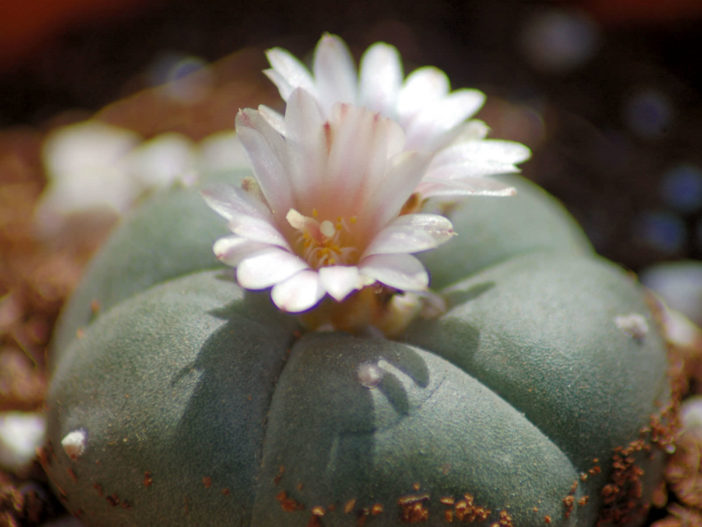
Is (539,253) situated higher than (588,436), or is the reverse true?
(539,253)

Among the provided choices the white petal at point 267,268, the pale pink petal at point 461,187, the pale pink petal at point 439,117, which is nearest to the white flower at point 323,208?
the white petal at point 267,268

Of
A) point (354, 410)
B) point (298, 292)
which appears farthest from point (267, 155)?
point (354, 410)

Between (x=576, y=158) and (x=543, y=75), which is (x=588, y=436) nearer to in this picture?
(x=576, y=158)

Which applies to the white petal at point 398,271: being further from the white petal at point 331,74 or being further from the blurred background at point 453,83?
the blurred background at point 453,83

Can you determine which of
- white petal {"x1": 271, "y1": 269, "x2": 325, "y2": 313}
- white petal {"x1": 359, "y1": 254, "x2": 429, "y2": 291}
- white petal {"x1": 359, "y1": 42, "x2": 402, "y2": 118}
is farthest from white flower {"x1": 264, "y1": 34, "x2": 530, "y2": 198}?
white petal {"x1": 271, "y1": 269, "x2": 325, "y2": 313}

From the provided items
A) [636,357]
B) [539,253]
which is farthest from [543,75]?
[636,357]

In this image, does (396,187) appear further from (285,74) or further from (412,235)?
(285,74)
